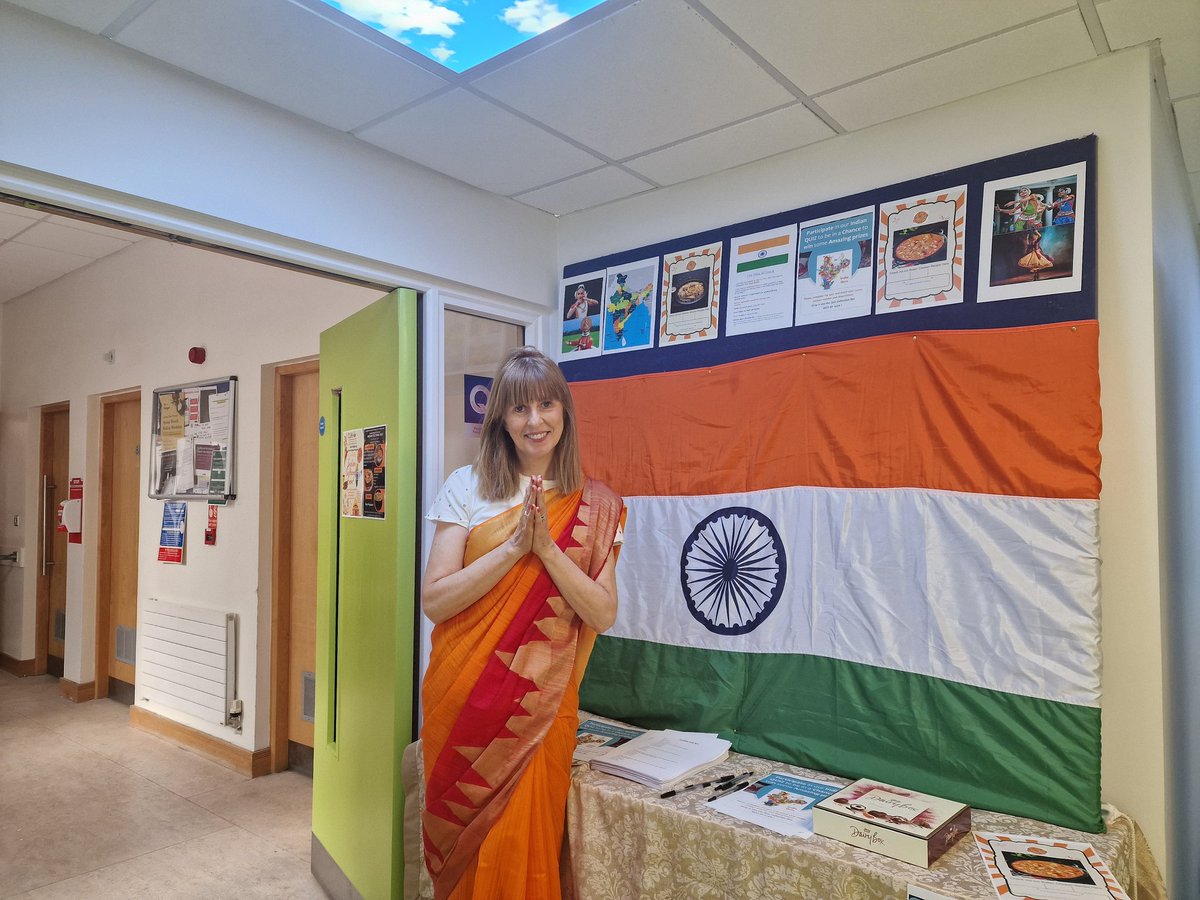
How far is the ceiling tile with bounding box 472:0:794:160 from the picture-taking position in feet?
5.82

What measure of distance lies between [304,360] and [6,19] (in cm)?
220

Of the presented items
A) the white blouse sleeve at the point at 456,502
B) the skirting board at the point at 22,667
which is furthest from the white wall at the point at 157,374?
the white blouse sleeve at the point at 456,502

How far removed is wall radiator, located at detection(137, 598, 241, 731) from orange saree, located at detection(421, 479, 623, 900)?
2.38 meters

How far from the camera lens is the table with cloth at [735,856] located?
5.25 ft

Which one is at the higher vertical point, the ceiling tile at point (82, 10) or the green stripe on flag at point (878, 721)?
the ceiling tile at point (82, 10)

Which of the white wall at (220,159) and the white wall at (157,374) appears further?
the white wall at (157,374)

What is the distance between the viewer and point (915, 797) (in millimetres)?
1875

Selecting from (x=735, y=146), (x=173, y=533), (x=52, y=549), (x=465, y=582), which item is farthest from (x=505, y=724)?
(x=52, y=549)

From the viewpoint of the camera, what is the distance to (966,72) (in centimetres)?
199

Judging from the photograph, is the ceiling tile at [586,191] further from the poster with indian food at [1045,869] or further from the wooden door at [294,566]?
the poster with indian food at [1045,869]

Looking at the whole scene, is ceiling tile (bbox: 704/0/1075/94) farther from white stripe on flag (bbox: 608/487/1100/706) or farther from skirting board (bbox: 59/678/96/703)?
skirting board (bbox: 59/678/96/703)

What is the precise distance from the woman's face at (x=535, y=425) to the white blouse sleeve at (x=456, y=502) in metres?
0.17

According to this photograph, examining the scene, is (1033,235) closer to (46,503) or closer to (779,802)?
(779,802)

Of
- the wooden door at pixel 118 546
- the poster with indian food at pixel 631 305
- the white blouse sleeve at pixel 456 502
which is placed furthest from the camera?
the wooden door at pixel 118 546
